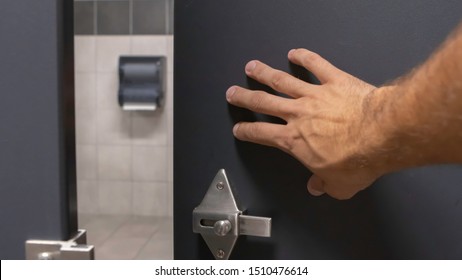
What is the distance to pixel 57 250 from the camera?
53 cm

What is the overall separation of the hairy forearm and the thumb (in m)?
0.12

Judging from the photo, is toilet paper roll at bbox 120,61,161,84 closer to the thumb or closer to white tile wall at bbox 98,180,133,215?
white tile wall at bbox 98,180,133,215

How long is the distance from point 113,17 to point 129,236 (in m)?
1.18

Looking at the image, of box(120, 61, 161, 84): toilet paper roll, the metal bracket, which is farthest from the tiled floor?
the metal bracket

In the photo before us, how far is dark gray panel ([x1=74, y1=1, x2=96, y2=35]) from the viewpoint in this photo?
9.09 ft

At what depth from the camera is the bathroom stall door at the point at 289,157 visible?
727 millimetres

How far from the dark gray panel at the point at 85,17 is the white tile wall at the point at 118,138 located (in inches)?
1.8

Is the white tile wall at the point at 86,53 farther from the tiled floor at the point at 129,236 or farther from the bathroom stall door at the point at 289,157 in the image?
the bathroom stall door at the point at 289,157

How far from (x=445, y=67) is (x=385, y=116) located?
3.6 inches

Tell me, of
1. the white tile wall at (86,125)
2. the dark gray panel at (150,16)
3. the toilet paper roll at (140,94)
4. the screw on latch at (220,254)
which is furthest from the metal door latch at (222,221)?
the white tile wall at (86,125)

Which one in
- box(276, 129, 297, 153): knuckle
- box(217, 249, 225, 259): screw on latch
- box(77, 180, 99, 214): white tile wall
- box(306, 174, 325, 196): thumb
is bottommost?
box(77, 180, 99, 214): white tile wall

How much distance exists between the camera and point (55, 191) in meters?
0.54

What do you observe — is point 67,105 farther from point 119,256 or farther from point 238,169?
point 119,256

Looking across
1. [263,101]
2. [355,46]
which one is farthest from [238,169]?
[355,46]
